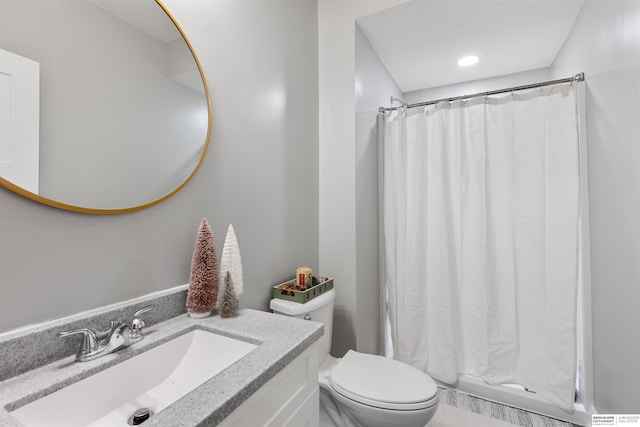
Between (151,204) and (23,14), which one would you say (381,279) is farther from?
(23,14)

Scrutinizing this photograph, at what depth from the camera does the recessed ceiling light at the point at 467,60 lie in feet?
7.37

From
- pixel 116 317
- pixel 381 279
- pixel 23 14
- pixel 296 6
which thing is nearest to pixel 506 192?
pixel 381 279

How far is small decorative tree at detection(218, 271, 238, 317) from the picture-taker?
1.01 m

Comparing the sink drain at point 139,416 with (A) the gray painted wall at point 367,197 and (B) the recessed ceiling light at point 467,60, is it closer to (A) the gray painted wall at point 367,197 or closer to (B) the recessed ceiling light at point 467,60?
(A) the gray painted wall at point 367,197

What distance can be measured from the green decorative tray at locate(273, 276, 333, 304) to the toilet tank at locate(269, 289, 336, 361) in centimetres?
2

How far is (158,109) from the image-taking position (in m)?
0.96

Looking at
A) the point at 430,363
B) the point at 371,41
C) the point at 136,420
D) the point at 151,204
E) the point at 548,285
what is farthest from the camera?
the point at 371,41

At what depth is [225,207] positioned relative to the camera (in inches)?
47.4

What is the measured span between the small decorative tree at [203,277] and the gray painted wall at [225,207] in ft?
0.29

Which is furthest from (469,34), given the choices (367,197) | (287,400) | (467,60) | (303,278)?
(287,400)

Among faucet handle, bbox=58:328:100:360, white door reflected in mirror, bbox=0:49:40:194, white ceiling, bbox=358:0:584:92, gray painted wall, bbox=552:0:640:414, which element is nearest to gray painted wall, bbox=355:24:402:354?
white ceiling, bbox=358:0:584:92

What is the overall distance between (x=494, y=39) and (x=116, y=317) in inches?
103

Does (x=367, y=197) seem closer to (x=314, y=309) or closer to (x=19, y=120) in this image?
(x=314, y=309)

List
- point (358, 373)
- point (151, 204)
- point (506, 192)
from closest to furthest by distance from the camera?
point (151, 204), point (358, 373), point (506, 192)
